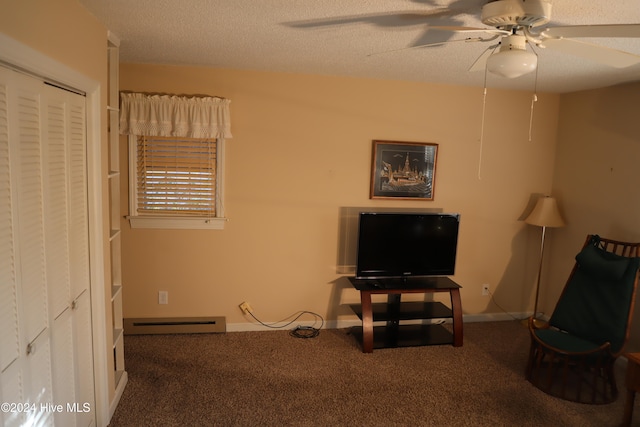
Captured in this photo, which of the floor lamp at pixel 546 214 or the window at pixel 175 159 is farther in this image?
the floor lamp at pixel 546 214

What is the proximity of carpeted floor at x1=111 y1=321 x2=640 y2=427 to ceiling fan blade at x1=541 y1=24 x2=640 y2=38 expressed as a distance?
7.51 ft

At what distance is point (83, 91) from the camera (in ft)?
7.48

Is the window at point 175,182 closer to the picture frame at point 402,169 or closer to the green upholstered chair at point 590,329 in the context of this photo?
the picture frame at point 402,169

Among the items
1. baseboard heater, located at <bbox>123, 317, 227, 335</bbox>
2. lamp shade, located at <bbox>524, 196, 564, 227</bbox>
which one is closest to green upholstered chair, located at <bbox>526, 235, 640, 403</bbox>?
lamp shade, located at <bbox>524, 196, 564, 227</bbox>

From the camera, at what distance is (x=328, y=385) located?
3.18 meters

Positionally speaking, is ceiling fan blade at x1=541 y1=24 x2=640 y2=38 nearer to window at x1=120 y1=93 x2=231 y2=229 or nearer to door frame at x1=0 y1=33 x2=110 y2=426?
door frame at x1=0 y1=33 x2=110 y2=426

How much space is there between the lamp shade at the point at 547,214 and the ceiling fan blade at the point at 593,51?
231 cm

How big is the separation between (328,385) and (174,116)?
2.46 metres

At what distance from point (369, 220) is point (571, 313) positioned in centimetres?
176

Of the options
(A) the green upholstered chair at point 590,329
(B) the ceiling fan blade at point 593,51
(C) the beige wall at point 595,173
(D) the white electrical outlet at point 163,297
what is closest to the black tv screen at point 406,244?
(A) the green upholstered chair at point 590,329

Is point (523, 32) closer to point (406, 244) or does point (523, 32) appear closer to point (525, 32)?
point (525, 32)

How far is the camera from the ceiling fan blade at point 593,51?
1879mm

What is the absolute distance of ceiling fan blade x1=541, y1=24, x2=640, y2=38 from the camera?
1613 mm

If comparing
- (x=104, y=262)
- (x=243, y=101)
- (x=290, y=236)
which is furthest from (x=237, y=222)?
(x=104, y=262)
